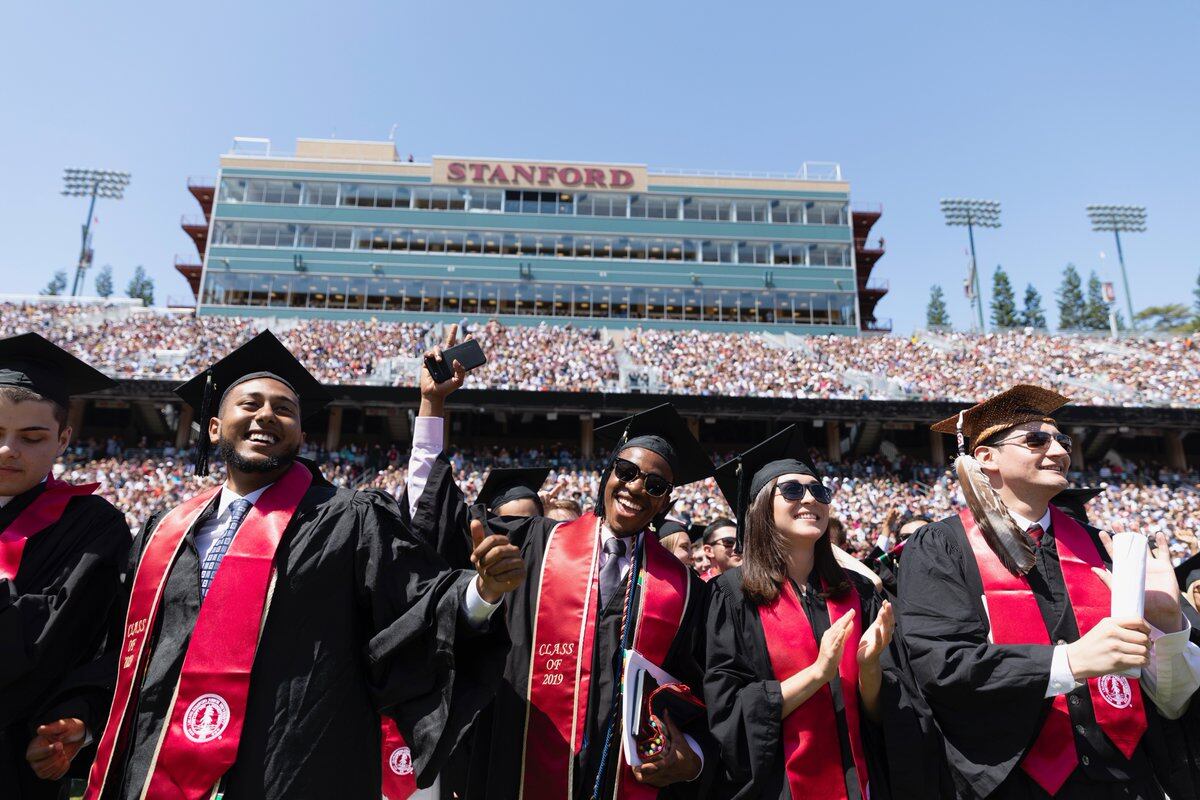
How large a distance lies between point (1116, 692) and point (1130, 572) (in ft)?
2.40

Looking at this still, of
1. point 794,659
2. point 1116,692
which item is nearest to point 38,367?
point 794,659

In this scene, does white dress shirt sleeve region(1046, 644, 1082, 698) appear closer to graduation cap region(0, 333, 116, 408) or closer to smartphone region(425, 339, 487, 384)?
smartphone region(425, 339, 487, 384)

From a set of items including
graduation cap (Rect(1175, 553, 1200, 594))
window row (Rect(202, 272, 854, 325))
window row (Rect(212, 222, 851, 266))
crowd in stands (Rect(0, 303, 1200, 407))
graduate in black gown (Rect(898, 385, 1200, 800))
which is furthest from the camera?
window row (Rect(212, 222, 851, 266))

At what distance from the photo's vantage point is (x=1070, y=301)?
76.8 metres

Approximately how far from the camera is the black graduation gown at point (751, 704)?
2807 millimetres

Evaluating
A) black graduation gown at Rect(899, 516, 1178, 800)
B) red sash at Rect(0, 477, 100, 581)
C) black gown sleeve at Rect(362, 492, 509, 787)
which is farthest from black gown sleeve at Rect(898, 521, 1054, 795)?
red sash at Rect(0, 477, 100, 581)

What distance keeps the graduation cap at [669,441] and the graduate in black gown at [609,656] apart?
0.05ft

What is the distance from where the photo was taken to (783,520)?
3.25 m

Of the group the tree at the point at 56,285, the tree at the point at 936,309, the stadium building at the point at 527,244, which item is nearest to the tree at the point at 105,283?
the tree at the point at 56,285

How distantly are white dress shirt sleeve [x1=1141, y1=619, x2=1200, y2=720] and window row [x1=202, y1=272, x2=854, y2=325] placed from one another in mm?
41376

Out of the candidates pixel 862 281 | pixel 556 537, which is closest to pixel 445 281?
pixel 862 281

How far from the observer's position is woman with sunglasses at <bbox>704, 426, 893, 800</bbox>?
2801mm

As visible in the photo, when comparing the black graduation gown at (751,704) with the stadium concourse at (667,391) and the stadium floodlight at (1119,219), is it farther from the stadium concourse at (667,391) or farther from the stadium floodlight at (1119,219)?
the stadium floodlight at (1119,219)

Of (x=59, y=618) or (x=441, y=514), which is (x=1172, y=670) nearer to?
(x=441, y=514)
